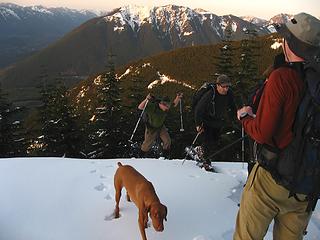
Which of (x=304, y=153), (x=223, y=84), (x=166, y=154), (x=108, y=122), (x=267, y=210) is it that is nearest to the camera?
(x=304, y=153)

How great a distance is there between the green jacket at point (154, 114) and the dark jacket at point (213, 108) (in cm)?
237

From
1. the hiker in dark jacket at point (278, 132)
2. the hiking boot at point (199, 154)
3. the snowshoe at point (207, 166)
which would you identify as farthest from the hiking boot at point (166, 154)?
the hiker in dark jacket at point (278, 132)

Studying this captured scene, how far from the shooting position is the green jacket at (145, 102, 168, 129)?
10.1 meters

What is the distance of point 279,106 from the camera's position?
3.21 m

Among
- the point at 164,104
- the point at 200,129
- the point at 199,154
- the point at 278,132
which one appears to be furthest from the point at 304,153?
the point at 164,104

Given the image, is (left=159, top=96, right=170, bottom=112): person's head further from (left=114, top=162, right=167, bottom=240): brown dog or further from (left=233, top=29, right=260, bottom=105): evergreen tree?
(left=233, top=29, right=260, bottom=105): evergreen tree

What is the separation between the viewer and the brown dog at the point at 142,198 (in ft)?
16.0

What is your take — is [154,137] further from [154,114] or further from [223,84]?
[223,84]

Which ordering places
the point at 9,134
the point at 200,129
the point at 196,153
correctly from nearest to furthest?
the point at 200,129 → the point at 196,153 → the point at 9,134

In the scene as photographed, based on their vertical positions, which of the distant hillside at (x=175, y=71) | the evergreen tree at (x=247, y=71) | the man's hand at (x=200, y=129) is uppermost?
the man's hand at (x=200, y=129)

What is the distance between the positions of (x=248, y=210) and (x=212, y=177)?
4.19 m

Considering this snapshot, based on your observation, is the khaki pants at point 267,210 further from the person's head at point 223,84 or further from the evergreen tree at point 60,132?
the evergreen tree at point 60,132

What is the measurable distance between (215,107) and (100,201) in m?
3.09

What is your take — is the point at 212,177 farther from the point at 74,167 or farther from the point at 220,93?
the point at 74,167
